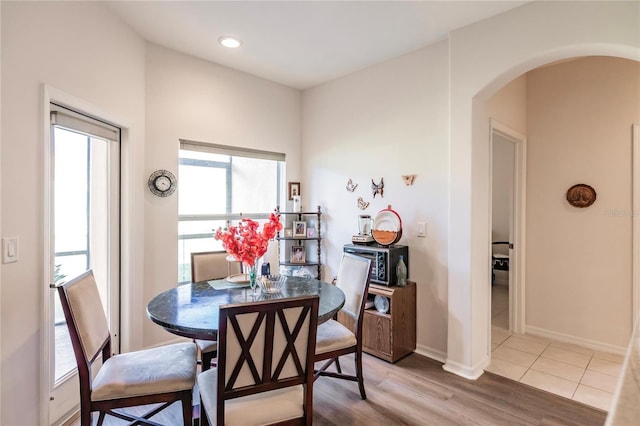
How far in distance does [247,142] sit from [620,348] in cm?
424

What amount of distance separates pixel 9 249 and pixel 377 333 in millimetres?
2628

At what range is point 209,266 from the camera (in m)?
2.81

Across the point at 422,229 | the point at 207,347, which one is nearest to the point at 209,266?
the point at 207,347

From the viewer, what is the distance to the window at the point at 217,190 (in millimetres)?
3279

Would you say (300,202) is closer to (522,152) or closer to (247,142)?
(247,142)

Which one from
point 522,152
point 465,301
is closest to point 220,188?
point 465,301

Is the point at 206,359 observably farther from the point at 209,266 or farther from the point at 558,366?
the point at 558,366

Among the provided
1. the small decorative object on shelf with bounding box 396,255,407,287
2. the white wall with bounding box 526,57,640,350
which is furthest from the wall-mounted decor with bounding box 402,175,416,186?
the white wall with bounding box 526,57,640,350

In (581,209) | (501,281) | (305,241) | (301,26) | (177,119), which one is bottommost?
(501,281)

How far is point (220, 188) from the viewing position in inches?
141

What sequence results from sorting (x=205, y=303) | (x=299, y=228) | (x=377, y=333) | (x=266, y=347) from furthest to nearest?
(x=299, y=228), (x=377, y=333), (x=205, y=303), (x=266, y=347)

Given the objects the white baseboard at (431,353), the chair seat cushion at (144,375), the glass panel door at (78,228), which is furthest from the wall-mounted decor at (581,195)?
the glass panel door at (78,228)

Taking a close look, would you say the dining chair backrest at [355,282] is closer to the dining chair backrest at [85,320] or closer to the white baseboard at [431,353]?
the white baseboard at [431,353]

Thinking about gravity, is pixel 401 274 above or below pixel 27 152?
below
